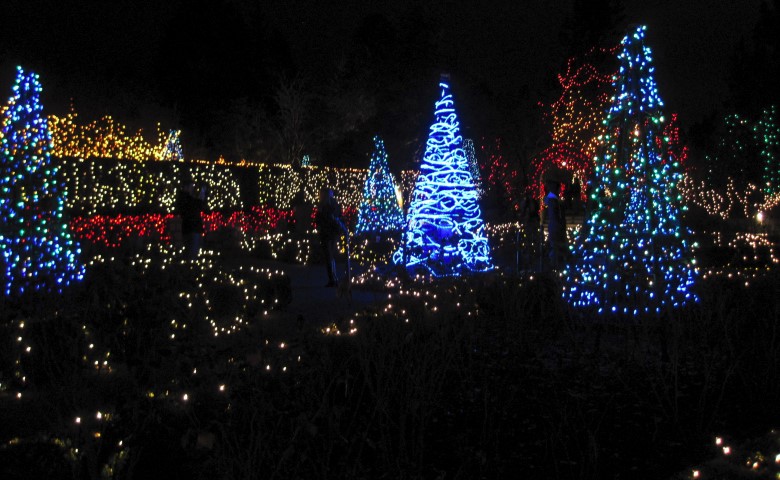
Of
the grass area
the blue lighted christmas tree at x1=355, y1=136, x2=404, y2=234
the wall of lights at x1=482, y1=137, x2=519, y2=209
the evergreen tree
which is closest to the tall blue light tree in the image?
the grass area

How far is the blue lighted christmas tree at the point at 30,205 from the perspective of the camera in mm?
7398

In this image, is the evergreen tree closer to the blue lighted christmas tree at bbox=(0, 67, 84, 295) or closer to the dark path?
the dark path

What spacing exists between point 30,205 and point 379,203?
1011 centimetres

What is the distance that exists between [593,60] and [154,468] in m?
35.4

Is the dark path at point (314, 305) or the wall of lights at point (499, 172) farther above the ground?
the wall of lights at point (499, 172)

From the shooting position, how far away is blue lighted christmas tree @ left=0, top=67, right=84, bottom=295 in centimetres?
740

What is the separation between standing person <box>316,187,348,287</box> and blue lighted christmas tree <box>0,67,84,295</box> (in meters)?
3.71

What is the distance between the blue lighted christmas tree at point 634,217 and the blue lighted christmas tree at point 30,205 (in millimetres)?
5775

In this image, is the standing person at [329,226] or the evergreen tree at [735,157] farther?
the evergreen tree at [735,157]

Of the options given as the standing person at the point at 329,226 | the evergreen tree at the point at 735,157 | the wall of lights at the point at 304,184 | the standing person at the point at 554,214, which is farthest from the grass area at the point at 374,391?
the evergreen tree at the point at 735,157

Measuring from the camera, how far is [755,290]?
23.1 ft

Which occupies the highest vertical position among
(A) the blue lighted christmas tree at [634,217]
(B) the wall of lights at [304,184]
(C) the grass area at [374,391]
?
(B) the wall of lights at [304,184]

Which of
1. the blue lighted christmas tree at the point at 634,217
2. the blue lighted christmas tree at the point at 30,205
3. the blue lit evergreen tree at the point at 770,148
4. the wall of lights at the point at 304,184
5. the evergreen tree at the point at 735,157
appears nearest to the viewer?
the blue lighted christmas tree at the point at 634,217

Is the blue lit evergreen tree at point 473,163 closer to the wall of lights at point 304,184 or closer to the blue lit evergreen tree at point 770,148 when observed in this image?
the wall of lights at point 304,184
